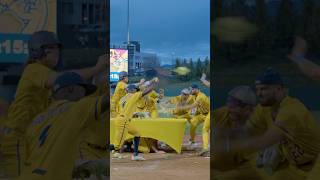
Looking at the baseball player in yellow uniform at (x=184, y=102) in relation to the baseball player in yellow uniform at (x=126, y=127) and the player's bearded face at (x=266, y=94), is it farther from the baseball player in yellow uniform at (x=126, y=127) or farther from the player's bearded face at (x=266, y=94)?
the player's bearded face at (x=266, y=94)

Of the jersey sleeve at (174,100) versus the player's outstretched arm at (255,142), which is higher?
the jersey sleeve at (174,100)

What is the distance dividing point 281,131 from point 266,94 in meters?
0.28

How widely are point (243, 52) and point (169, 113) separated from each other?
1149cm

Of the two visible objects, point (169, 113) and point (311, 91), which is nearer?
point (311, 91)

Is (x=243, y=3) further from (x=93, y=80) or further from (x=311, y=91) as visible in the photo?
(x=93, y=80)

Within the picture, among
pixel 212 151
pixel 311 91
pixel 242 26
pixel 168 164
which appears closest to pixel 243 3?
pixel 242 26

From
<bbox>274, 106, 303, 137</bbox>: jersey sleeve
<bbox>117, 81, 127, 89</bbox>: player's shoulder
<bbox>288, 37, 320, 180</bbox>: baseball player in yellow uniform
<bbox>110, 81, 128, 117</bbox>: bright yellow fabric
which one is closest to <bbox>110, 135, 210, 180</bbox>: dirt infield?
<bbox>110, 81, 128, 117</bbox>: bright yellow fabric

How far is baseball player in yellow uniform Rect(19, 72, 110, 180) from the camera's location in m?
4.54

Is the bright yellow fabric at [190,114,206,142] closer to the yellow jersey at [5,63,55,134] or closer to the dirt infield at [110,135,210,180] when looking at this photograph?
the dirt infield at [110,135,210,180]

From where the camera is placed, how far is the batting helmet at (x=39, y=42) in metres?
4.49

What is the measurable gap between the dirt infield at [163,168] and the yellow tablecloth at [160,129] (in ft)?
1.33

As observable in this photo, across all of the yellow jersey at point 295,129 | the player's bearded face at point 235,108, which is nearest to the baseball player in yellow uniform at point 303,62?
the yellow jersey at point 295,129

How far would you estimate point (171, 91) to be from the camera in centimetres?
1609

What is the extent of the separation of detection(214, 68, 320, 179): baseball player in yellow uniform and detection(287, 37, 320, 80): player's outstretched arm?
0.17m
